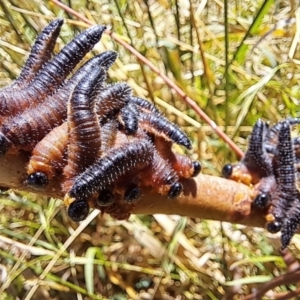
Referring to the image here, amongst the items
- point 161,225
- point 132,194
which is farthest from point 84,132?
point 161,225

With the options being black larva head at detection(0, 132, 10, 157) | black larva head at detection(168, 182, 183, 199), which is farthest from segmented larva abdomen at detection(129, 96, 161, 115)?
black larva head at detection(0, 132, 10, 157)

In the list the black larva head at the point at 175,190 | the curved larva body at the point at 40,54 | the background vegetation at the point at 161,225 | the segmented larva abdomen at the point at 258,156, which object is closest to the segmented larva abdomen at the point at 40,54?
the curved larva body at the point at 40,54

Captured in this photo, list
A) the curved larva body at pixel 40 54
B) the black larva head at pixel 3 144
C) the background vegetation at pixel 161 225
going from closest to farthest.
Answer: the black larva head at pixel 3 144 < the curved larva body at pixel 40 54 < the background vegetation at pixel 161 225

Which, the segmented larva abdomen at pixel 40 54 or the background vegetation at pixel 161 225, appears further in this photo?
the background vegetation at pixel 161 225

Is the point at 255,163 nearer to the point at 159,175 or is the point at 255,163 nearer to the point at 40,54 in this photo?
the point at 159,175

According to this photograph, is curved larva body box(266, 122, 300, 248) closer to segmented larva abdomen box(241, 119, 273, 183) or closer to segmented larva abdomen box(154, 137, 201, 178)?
segmented larva abdomen box(241, 119, 273, 183)

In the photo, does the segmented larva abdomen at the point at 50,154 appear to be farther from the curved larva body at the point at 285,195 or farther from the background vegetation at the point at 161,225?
the background vegetation at the point at 161,225

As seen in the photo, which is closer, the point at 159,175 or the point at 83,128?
the point at 83,128

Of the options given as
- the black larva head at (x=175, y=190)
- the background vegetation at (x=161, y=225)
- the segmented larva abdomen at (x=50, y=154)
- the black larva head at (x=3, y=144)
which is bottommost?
the background vegetation at (x=161, y=225)
